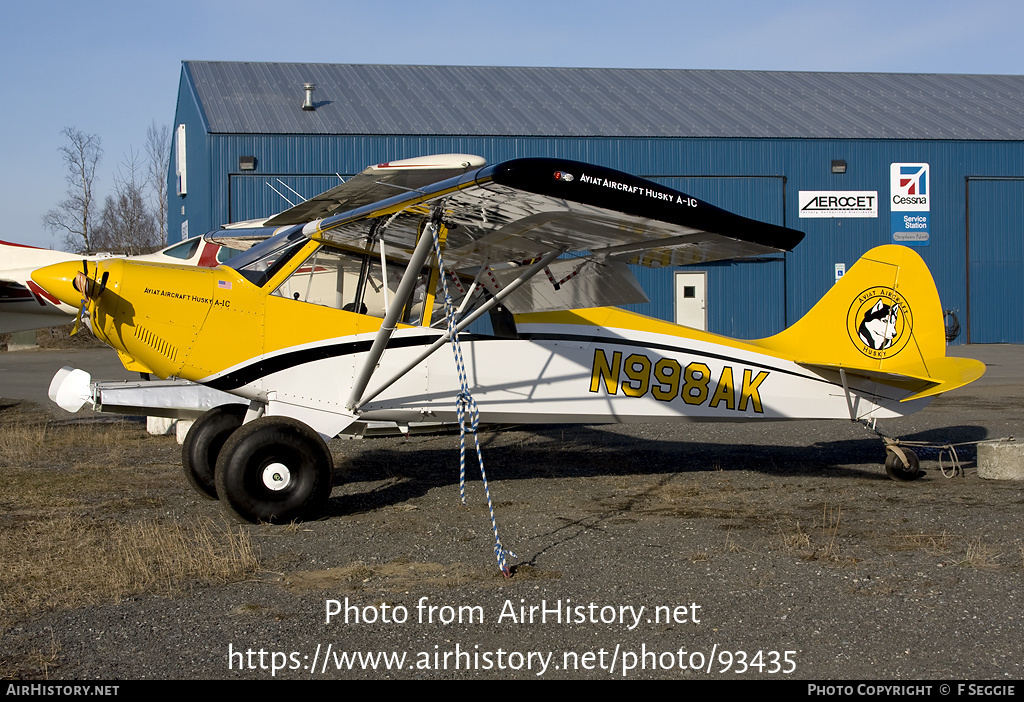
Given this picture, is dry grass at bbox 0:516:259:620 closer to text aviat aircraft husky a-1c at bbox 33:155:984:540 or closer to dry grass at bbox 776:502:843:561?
text aviat aircraft husky a-1c at bbox 33:155:984:540

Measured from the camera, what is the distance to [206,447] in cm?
801

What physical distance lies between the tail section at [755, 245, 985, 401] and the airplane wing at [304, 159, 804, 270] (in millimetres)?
2238

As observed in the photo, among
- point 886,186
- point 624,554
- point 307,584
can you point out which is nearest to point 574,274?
point 624,554

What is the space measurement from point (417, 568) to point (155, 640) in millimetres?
1680

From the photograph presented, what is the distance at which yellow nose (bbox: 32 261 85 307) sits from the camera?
712 centimetres

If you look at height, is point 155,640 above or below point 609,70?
below

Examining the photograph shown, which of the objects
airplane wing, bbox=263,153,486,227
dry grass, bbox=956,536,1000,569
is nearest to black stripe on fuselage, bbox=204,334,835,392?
airplane wing, bbox=263,153,486,227

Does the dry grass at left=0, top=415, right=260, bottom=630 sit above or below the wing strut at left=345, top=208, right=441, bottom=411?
below

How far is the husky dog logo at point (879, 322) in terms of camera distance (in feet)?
29.6

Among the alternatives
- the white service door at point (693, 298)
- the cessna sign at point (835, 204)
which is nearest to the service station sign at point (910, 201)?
the cessna sign at point (835, 204)

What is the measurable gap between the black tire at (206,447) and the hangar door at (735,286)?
2019 centimetres

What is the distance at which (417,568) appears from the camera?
5566mm

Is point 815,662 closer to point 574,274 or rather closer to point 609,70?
point 574,274

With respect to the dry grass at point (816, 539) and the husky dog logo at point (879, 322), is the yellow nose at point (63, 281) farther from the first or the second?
the husky dog logo at point (879, 322)
